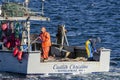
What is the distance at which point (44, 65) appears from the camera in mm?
43406

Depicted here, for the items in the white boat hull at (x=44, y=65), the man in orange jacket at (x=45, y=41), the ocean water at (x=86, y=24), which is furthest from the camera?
the man in orange jacket at (x=45, y=41)

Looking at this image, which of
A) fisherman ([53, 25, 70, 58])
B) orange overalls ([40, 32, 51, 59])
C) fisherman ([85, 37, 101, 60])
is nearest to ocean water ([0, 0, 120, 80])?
fisherman ([85, 37, 101, 60])

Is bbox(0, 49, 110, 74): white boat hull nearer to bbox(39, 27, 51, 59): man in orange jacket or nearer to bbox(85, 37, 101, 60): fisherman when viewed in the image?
bbox(85, 37, 101, 60): fisherman

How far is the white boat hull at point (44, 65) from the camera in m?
43.1

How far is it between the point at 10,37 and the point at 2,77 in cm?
247

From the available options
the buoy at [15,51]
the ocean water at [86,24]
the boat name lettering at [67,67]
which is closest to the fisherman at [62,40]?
the boat name lettering at [67,67]

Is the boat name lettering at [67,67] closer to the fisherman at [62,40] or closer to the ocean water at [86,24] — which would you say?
the ocean water at [86,24]

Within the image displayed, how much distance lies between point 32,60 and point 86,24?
34827 millimetres

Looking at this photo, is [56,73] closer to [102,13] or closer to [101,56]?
[101,56]

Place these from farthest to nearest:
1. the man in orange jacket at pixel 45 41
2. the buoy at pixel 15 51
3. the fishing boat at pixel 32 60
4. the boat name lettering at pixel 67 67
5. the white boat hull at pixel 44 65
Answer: the man in orange jacket at pixel 45 41 < the boat name lettering at pixel 67 67 < the buoy at pixel 15 51 < the fishing boat at pixel 32 60 < the white boat hull at pixel 44 65

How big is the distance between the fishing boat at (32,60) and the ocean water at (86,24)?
1.06 ft

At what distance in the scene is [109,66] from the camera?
4784 centimetres

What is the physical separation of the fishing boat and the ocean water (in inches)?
12.7

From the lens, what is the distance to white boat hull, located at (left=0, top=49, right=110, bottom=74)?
43125mm
